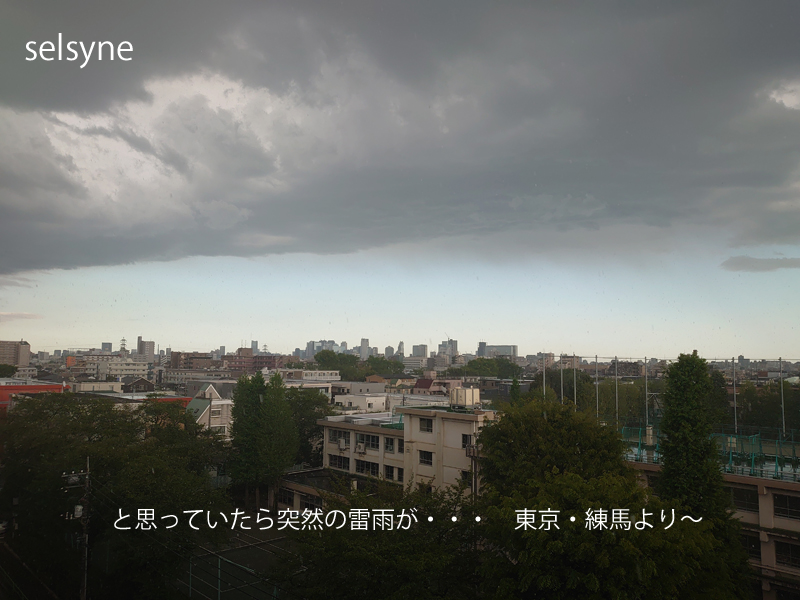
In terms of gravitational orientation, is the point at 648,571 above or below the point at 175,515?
above

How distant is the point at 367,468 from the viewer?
29500mm

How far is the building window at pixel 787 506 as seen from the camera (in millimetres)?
18859

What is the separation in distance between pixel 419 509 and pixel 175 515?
8394 mm

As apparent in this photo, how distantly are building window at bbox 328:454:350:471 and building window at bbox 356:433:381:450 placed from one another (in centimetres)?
169

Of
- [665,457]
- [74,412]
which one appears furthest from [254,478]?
[665,457]

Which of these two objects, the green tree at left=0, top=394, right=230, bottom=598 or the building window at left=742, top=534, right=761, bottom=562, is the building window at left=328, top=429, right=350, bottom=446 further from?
the building window at left=742, top=534, right=761, bottom=562

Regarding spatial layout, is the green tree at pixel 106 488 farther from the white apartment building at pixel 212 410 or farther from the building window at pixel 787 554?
the building window at pixel 787 554

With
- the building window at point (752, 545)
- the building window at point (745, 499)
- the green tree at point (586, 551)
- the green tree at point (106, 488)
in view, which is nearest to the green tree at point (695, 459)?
the building window at point (752, 545)

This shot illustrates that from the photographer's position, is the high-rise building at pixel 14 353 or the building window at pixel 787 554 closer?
the building window at pixel 787 554

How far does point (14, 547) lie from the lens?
2539 centimetres

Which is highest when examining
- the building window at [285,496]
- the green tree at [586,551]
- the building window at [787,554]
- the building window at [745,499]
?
the green tree at [586,551]

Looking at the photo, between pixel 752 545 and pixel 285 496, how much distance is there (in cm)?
2270

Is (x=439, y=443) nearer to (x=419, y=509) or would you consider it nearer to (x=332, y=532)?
(x=419, y=509)

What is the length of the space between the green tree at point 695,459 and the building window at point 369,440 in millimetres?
15582
